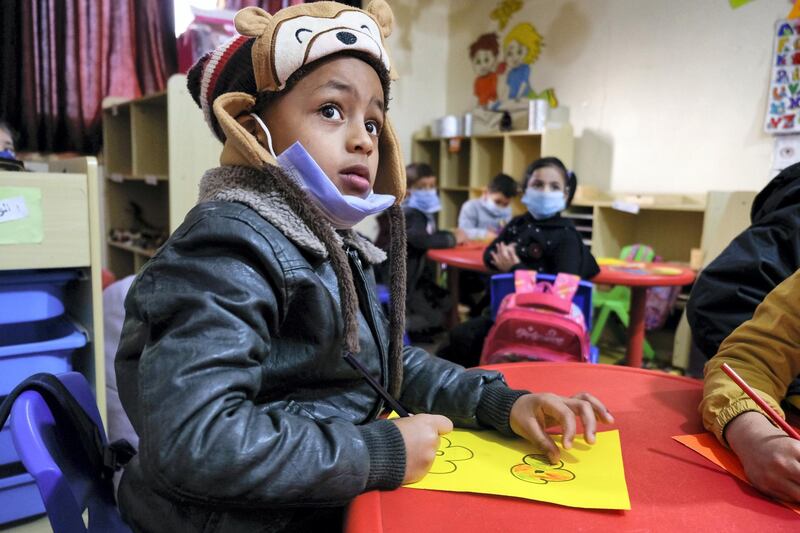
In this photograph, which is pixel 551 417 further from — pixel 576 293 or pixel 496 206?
pixel 496 206

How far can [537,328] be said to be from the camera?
6.29 ft

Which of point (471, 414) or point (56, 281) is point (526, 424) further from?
point (56, 281)

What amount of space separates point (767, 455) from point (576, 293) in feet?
4.77

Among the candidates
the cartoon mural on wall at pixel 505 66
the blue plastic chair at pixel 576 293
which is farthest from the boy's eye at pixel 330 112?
the cartoon mural on wall at pixel 505 66

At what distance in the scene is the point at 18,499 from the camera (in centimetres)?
156

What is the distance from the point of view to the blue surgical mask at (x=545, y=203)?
261cm

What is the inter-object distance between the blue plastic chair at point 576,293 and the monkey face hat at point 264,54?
145 cm

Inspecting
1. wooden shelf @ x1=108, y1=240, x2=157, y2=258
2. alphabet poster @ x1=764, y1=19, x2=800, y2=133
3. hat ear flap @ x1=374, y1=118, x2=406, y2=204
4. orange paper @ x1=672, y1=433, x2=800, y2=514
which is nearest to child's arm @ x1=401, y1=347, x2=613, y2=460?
orange paper @ x1=672, y1=433, x2=800, y2=514

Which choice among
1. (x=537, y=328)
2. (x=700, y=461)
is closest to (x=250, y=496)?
(x=700, y=461)

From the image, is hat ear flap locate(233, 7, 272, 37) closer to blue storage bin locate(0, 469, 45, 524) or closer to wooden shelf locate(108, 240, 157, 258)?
blue storage bin locate(0, 469, 45, 524)

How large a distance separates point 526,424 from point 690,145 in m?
3.76

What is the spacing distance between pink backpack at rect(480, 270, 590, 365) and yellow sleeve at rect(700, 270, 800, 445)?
1019 mm

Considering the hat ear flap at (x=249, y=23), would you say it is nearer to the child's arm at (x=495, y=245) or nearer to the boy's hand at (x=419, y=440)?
the boy's hand at (x=419, y=440)

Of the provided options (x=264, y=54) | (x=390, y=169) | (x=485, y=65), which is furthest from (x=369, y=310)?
(x=485, y=65)
